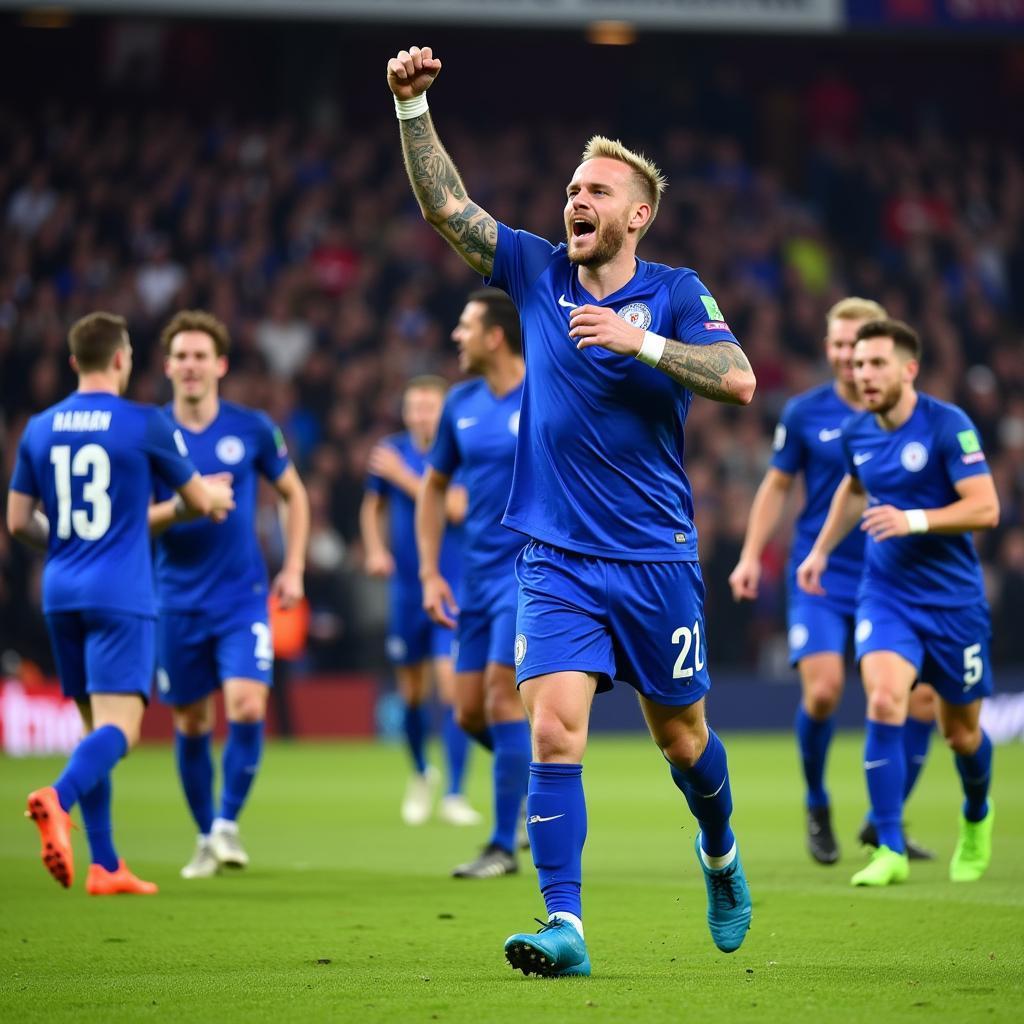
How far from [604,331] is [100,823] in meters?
3.90

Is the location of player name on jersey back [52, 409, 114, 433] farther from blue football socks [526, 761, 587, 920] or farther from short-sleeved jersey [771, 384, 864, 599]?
short-sleeved jersey [771, 384, 864, 599]

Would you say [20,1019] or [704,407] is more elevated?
[704,407]

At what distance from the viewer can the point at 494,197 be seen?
2491cm

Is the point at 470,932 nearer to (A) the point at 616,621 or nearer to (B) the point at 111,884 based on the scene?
(A) the point at 616,621

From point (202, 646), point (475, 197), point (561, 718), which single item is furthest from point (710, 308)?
point (475, 197)

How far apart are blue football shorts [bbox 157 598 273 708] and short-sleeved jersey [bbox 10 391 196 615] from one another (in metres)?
1.18

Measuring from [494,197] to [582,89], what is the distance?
18.3 feet

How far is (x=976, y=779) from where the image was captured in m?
8.93

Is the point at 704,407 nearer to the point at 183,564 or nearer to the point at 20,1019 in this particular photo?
the point at 183,564

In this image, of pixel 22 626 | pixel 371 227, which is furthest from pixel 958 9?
pixel 22 626

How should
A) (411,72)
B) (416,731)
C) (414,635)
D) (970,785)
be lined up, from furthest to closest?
(414,635) → (416,731) → (970,785) → (411,72)

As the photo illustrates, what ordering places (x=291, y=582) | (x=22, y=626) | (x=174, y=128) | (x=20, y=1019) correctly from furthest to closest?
(x=174, y=128) → (x=22, y=626) → (x=291, y=582) → (x=20, y=1019)

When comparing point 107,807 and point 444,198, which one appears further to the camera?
point 107,807

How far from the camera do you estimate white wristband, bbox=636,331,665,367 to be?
5695 mm
